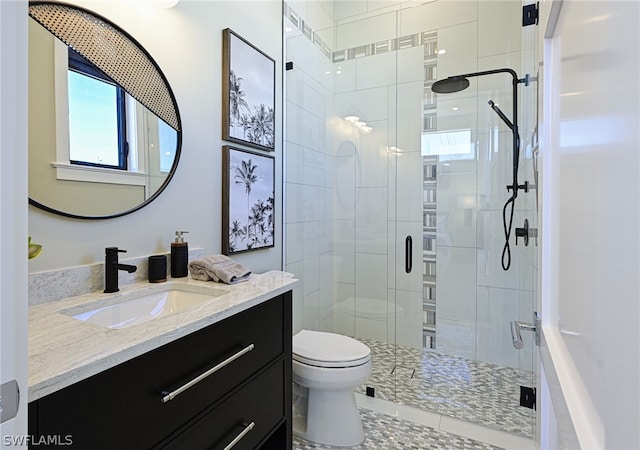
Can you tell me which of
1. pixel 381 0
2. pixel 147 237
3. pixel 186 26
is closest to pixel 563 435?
pixel 147 237

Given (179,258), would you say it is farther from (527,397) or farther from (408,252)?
(527,397)

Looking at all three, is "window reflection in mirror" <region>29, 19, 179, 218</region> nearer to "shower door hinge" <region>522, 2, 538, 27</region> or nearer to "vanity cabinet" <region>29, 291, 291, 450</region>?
"vanity cabinet" <region>29, 291, 291, 450</region>

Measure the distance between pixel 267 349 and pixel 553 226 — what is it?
1.00 meters

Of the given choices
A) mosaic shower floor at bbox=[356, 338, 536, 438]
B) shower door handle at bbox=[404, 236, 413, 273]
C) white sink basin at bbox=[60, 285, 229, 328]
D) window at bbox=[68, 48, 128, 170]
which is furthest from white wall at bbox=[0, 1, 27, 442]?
shower door handle at bbox=[404, 236, 413, 273]

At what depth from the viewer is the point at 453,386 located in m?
2.23

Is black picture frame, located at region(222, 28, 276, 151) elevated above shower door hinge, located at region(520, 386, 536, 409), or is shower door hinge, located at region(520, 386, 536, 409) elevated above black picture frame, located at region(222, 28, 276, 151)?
black picture frame, located at region(222, 28, 276, 151)

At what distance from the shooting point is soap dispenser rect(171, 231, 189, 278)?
146 cm

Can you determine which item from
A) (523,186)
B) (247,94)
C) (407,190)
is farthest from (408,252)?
(247,94)

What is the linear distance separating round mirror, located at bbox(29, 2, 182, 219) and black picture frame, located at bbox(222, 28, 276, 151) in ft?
Answer: 1.17

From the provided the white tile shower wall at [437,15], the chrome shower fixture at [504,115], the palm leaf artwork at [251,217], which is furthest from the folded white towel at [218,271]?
the white tile shower wall at [437,15]

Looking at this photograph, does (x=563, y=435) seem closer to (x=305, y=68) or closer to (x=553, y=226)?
(x=553, y=226)

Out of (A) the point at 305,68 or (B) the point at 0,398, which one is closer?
(B) the point at 0,398

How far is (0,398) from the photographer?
1.31 ft

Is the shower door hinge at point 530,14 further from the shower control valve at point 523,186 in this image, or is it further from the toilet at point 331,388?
the toilet at point 331,388
